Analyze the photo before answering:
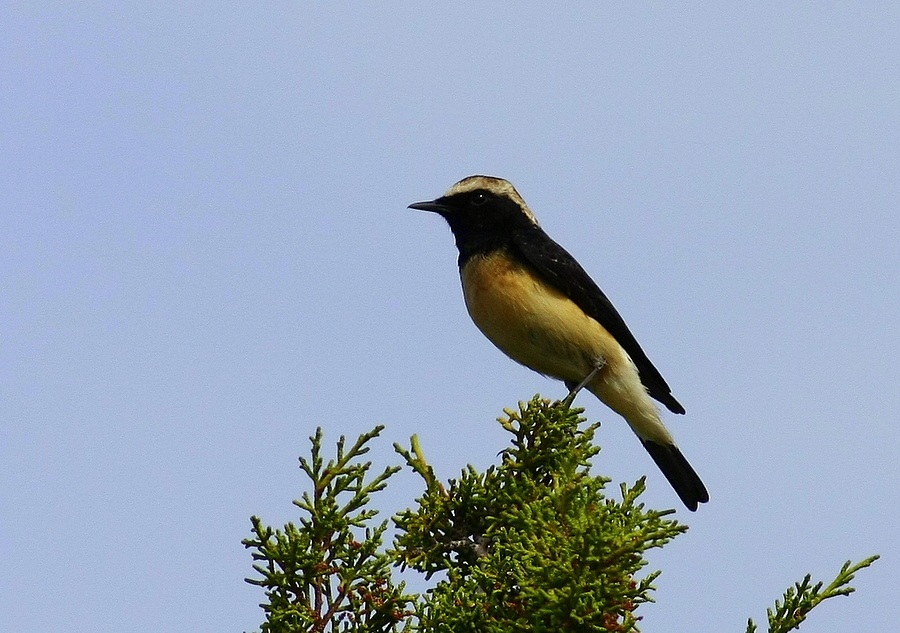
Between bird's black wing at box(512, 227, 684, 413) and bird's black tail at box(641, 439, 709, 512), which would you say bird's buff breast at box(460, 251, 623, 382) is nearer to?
bird's black wing at box(512, 227, 684, 413)

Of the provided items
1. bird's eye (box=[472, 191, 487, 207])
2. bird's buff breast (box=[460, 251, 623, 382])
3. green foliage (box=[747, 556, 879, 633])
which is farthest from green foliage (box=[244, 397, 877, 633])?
bird's eye (box=[472, 191, 487, 207])

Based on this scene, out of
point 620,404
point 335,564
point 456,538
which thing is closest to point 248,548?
point 335,564

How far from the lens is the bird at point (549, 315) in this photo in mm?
8219

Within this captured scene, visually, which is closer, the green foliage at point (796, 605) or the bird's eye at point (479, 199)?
the green foliage at point (796, 605)

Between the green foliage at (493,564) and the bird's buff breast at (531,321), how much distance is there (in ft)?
10.3

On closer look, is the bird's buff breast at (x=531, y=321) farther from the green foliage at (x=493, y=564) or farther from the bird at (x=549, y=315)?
the green foliage at (x=493, y=564)

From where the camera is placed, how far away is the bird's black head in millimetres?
8953

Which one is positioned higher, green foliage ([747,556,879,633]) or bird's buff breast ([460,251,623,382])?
bird's buff breast ([460,251,623,382])

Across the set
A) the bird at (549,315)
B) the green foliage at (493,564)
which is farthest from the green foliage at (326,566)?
the bird at (549,315)

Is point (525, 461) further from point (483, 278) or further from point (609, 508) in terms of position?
point (483, 278)

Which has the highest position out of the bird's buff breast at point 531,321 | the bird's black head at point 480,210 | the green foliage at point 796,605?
the bird's black head at point 480,210

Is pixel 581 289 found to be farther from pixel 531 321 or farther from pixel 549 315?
pixel 531 321

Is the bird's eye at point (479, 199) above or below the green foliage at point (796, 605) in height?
above

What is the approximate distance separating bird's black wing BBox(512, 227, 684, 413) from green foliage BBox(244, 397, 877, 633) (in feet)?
11.6
